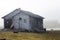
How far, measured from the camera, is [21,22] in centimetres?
82

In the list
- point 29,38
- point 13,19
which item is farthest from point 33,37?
point 13,19

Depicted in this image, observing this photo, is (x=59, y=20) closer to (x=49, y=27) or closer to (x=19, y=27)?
(x=49, y=27)

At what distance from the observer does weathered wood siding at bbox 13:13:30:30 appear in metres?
0.81

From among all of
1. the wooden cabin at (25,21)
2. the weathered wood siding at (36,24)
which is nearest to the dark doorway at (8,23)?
the wooden cabin at (25,21)

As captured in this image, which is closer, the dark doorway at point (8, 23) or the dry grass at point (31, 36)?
the dry grass at point (31, 36)

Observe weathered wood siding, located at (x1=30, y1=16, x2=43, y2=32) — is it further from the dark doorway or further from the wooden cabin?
the dark doorway

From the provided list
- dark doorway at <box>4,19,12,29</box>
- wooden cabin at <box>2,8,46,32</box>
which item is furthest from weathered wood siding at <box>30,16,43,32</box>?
dark doorway at <box>4,19,12,29</box>

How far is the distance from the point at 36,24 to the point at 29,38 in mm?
90

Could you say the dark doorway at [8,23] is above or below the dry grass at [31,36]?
above

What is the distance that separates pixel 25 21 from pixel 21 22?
2 centimetres

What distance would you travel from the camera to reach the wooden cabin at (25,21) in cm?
81

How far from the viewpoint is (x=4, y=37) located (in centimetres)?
82

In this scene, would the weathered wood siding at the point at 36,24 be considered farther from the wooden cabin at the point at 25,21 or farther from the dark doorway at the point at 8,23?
the dark doorway at the point at 8,23

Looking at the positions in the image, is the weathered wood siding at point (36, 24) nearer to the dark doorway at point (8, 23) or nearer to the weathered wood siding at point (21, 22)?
the weathered wood siding at point (21, 22)
